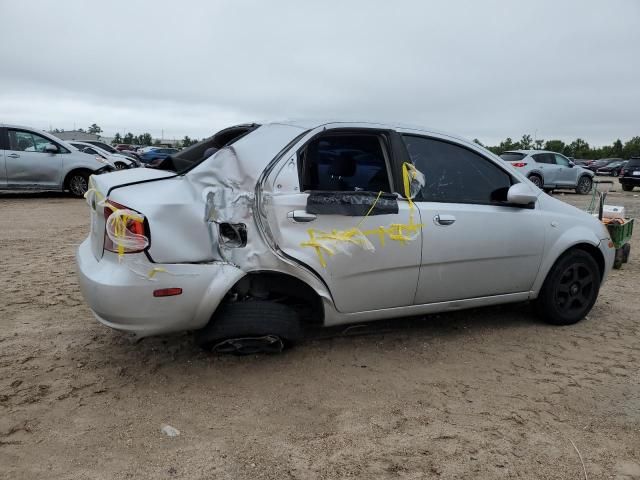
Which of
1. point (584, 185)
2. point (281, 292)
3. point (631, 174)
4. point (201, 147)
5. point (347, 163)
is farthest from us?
point (631, 174)

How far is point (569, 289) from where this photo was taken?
4410 mm

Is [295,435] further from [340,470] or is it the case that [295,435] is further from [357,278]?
[357,278]

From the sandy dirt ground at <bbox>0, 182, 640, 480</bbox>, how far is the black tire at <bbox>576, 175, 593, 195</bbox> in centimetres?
1611

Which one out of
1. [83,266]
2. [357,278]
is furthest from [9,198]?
[357,278]

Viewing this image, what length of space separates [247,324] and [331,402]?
0.67 metres

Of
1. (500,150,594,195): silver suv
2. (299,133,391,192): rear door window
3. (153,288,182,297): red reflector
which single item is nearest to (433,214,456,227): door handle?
(299,133,391,192): rear door window

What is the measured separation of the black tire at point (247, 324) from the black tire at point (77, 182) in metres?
10.5

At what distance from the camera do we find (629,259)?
23.9 ft

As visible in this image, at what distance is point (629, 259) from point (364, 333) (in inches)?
196

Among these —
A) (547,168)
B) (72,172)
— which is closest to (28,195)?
(72,172)

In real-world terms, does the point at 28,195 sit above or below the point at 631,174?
below

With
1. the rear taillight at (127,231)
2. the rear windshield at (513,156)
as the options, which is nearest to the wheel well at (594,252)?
the rear taillight at (127,231)

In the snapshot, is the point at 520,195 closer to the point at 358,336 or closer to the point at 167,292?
the point at 358,336

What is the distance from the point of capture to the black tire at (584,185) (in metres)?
19.0
